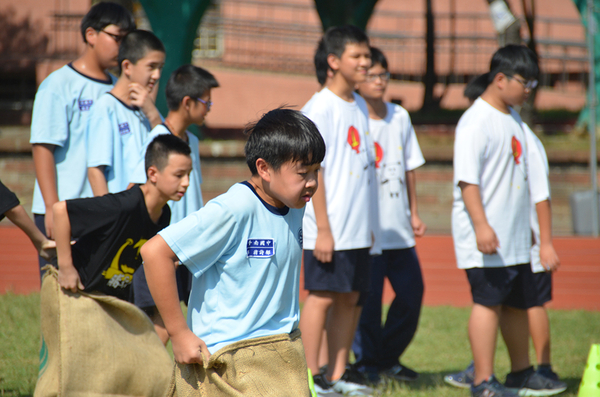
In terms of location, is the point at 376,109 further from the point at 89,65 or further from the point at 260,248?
the point at 260,248

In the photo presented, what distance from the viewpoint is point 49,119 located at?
3293 mm

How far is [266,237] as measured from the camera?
2.13 metres

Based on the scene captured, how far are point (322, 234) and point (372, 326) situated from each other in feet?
3.60

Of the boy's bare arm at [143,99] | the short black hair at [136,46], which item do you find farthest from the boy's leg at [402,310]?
the short black hair at [136,46]

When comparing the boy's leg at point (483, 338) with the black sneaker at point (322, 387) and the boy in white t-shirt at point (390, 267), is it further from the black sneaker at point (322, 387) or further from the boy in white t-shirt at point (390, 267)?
the black sneaker at point (322, 387)

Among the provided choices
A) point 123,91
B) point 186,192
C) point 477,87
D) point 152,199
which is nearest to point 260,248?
point 152,199

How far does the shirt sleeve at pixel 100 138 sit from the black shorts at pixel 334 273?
1252 millimetres

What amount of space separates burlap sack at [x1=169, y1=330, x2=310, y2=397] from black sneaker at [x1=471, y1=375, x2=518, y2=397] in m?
1.84

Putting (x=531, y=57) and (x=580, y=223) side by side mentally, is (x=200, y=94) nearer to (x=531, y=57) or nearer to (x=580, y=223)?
(x=531, y=57)

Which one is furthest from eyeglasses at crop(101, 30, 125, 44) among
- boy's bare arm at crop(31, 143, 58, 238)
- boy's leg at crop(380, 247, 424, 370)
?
boy's leg at crop(380, 247, 424, 370)

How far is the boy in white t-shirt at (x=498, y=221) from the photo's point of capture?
145 inches

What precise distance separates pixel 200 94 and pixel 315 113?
0.69m

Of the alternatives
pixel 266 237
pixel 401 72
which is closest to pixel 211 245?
pixel 266 237

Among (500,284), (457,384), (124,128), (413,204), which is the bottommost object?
(457,384)
